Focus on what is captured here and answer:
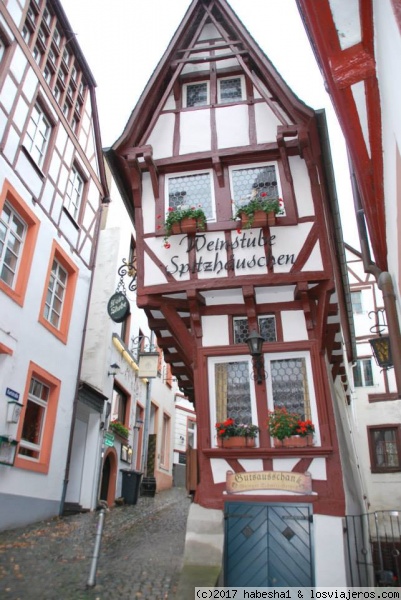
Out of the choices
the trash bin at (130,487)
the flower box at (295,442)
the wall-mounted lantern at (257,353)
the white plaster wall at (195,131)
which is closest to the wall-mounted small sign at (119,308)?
the wall-mounted lantern at (257,353)

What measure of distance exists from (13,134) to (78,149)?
376 cm

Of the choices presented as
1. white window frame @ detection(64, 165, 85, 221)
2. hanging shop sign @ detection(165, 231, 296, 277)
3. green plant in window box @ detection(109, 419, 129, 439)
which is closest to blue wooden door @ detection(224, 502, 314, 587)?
hanging shop sign @ detection(165, 231, 296, 277)

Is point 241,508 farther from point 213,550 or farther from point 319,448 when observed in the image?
point 319,448

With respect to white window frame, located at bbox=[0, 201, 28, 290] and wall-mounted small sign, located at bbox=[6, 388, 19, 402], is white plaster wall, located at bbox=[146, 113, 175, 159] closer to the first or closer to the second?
white window frame, located at bbox=[0, 201, 28, 290]

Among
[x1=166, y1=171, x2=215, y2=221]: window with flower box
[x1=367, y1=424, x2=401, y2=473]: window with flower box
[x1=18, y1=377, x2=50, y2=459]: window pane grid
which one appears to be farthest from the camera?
[x1=367, y1=424, x2=401, y2=473]: window with flower box

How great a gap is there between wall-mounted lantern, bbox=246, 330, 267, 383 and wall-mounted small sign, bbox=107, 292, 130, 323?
259cm

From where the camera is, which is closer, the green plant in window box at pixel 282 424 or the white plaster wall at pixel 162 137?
the green plant in window box at pixel 282 424

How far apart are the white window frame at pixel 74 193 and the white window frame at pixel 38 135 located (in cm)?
133

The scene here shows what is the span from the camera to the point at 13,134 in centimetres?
1079

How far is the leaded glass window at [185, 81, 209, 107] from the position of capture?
34.6 ft

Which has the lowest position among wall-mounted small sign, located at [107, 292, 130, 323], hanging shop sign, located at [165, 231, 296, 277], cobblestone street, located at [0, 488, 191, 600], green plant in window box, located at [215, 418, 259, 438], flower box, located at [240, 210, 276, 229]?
cobblestone street, located at [0, 488, 191, 600]

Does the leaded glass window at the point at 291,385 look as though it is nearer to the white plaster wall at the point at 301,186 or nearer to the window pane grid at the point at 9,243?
the white plaster wall at the point at 301,186

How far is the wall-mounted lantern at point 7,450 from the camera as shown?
9320mm

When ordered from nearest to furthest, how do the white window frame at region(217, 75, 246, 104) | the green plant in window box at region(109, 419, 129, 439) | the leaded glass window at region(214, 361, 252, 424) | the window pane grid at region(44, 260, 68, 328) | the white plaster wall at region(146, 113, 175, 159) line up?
the leaded glass window at region(214, 361, 252, 424), the white plaster wall at region(146, 113, 175, 159), the white window frame at region(217, 75, 246, 104), the window pane grid at region(44, 260, 68, 328), the green plant in window box at region(109, 419, 129, 439)
